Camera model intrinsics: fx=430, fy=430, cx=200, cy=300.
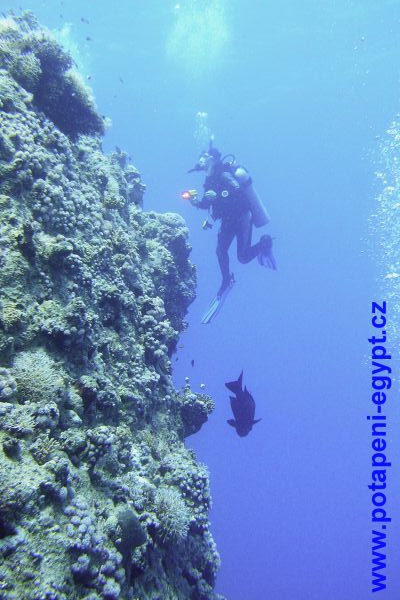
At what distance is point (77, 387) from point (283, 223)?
94473 millimetres

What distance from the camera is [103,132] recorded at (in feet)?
27.2

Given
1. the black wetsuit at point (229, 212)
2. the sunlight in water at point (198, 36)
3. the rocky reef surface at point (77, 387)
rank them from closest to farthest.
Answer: the rocky reef surface at point (77, 387)
the black wetsuit at point (229, 212)
the sunlight in water at point (198, 36)

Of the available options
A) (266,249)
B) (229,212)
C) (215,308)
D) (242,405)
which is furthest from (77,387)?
(266,249)

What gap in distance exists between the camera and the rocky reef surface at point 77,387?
2816 millimetres

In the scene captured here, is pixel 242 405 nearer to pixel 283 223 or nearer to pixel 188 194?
pixel 188 194

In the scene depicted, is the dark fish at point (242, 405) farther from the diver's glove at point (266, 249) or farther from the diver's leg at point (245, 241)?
the diver's glove at point (266, 249)

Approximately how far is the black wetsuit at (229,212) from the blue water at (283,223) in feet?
21.0

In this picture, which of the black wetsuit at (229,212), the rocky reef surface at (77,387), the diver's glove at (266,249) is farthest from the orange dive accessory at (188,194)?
the diver's glove at (266,249)

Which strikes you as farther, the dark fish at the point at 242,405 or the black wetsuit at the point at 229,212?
the black wetsuit at the point at 229,212

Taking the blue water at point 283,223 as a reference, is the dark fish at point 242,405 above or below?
below

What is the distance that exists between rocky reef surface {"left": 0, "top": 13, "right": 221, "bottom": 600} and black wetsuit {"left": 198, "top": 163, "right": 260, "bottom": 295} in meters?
5.37

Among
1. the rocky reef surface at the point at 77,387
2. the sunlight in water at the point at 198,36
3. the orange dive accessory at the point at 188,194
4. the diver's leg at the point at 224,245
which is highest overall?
the sunlight in water at the point at 198,36

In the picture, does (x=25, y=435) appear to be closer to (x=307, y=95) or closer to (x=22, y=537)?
(x=22, y=537)

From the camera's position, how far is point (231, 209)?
13.0 m
